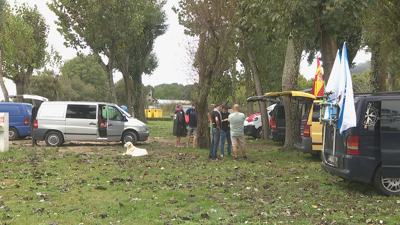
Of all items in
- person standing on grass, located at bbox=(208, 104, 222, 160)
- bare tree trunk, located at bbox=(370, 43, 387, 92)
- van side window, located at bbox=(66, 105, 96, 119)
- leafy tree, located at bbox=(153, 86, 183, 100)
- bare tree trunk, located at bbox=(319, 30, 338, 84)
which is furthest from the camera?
leafy tree, located at bbox=(153, 86, 183, 100)

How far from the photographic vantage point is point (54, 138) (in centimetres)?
1733

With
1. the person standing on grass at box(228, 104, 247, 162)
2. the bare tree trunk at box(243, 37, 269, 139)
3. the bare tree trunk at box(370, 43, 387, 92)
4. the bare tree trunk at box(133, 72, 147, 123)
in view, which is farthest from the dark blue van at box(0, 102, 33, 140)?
the bare tree trunk at box(133, 72, 147, 123)

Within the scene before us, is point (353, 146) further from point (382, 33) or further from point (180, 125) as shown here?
point (382, 33)

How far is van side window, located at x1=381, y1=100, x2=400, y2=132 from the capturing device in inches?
296

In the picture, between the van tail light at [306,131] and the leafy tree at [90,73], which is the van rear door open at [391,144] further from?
the leafy tree at [90,73]

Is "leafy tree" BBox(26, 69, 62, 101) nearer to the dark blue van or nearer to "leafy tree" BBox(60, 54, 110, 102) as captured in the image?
"leafy tree" BBox(60, 54, 110, 102)

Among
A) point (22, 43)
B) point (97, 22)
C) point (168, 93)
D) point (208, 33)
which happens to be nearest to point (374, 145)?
point (208, 33)

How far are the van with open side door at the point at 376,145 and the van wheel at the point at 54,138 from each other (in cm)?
1291

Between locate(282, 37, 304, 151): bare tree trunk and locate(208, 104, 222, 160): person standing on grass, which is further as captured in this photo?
locate(282, 37, 304, 151): bare tree trunk

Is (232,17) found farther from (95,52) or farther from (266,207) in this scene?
(95,52)

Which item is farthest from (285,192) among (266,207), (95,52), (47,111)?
(95,52)

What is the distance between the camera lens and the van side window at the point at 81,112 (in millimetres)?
17406

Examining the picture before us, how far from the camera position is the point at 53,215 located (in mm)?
6160

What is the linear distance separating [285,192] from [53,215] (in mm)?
4451
